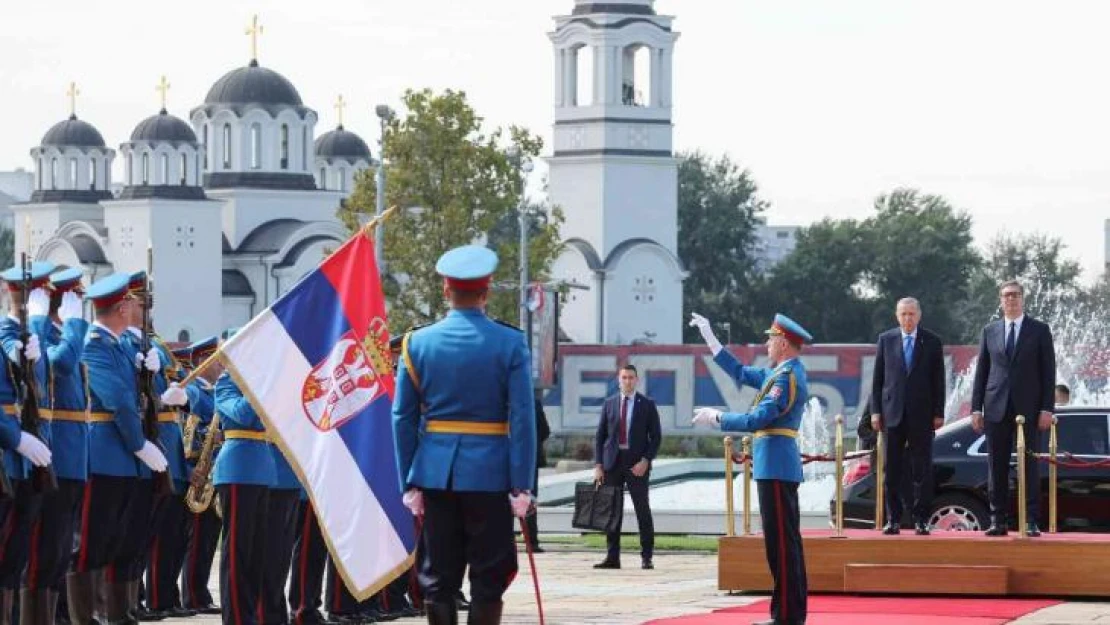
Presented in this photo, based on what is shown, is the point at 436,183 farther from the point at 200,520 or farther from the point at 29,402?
the point at 29,402

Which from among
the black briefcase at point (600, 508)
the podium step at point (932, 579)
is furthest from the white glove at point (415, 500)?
the black briefcase at point (600, 508)

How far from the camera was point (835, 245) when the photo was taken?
13175 centimetres

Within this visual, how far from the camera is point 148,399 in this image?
14680 millimetres

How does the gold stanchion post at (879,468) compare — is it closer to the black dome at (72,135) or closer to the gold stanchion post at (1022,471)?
the gold stanchion post at (1022,471)

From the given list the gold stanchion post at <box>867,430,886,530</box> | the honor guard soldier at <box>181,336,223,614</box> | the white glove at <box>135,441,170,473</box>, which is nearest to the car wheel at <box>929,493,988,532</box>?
the gold stanchion post at <box>867,430,886,530</box>

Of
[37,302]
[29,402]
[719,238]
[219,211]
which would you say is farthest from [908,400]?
[719,238]

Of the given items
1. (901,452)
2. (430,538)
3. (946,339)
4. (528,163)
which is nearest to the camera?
(430,538)

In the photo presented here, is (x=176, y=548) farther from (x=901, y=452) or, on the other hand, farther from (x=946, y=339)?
(x=946, y=339)

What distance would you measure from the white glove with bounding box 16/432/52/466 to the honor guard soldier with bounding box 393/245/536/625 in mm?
1895

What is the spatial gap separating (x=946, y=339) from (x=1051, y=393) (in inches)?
4255

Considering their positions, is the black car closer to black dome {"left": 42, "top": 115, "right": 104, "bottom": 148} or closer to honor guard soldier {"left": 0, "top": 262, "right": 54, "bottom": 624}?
honor guard soldier {"left": 0, "top": 262, "right": 54, "bottom": 624}

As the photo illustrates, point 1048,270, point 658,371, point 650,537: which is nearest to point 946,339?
point 1048,270

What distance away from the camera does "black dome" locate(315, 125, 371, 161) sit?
13025 cm

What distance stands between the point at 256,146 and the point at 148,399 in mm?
107593
